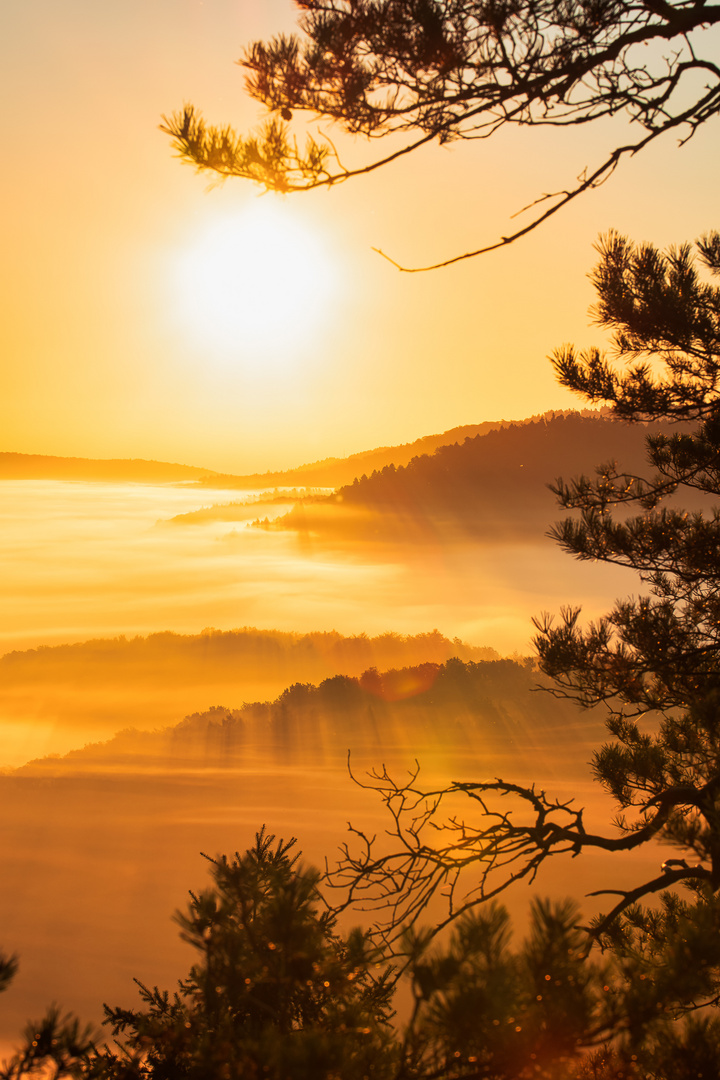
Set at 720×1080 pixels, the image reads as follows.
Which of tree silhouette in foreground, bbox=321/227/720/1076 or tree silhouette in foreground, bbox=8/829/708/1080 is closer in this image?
tree silhouette in foreground, bbox=8/829/708/1080

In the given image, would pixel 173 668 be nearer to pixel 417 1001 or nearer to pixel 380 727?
pixel 380 727

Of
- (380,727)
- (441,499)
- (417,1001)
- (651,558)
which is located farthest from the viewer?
(441,499)

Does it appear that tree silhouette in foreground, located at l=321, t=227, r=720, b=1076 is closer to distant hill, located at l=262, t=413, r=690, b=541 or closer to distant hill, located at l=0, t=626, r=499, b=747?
distant hill, located at l=0, t=626, r=499, b=747

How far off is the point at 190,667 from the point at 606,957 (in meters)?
82.8

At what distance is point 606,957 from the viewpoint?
1568 millimetres

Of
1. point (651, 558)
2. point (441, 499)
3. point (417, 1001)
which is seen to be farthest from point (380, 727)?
point (441, 499)

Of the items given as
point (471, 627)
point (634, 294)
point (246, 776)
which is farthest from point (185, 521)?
point (634, 294)

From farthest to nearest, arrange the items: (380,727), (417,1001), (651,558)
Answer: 1. (380,727)
2. (651,558)
3. (417,1001)

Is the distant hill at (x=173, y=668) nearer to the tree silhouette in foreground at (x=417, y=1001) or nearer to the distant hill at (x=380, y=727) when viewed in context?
the distant hill at (x=380, y=727)

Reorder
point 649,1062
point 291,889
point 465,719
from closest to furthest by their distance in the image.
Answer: point 291,889 → point 649,1062 → point 465,719

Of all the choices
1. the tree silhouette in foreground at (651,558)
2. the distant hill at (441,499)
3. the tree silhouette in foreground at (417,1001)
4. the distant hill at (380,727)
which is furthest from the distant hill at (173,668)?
the tree silhouette in foreground at (417,1001)

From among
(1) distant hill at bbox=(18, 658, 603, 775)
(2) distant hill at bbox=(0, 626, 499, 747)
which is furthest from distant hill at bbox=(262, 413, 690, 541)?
(1) distant hill at bbox=(18, 658, 603, 775)

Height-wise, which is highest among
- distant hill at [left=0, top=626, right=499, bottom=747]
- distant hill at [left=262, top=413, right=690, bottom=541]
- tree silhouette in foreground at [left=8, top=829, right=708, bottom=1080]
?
distant hill at [left=262, top=413, right=690, bottom=541]

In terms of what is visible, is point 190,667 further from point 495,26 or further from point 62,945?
point 495,26
